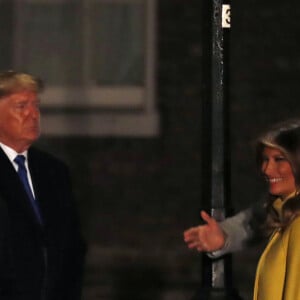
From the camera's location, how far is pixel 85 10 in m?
11.1

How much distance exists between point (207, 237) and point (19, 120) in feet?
3.58

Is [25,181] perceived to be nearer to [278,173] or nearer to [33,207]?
[33,207]

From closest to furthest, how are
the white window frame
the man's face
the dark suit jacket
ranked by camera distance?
1. the dark suit jacket
2. the man's face
3. the white window frame

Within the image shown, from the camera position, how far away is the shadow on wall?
10688 millimetres

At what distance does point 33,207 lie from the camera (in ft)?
18.7

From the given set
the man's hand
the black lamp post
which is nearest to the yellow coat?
the man's hand

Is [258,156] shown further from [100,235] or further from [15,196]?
[100,235]

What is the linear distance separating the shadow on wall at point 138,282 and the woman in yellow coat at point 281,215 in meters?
5.54

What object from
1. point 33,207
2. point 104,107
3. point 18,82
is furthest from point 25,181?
point 104,107

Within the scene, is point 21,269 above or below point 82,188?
above

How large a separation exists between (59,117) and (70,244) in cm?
514

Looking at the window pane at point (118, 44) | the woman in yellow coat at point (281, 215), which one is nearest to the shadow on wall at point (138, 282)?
the window pane at point (118, 44)

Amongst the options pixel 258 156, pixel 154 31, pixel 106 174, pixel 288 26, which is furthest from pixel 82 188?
pixel 258 156

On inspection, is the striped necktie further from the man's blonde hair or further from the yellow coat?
the yellow coat
